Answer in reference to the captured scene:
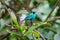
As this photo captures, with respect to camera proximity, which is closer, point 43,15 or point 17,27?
point 17,27

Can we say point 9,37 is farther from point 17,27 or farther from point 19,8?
point 19,8

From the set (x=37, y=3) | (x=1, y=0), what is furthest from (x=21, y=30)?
(x=37, y=3)

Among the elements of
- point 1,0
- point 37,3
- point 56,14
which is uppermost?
point 1,0

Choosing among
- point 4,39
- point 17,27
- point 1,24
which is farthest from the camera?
point 1,24

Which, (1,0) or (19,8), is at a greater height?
(1,0)

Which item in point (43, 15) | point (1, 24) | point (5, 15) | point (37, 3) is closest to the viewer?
point (1, 24)

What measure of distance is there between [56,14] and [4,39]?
0.88 meters

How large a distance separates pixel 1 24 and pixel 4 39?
24cm

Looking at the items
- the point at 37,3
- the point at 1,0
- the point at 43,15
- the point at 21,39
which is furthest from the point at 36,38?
the point at 37,3

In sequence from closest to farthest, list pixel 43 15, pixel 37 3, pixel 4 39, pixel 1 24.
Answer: pixel 4 39
pixel 1 24
pixel 43 15
pixel 37 3

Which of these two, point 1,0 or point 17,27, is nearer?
point 17,27

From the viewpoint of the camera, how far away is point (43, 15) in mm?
1883

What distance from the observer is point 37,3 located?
6.61 ft

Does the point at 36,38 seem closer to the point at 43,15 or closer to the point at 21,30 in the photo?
the point at 21,30
